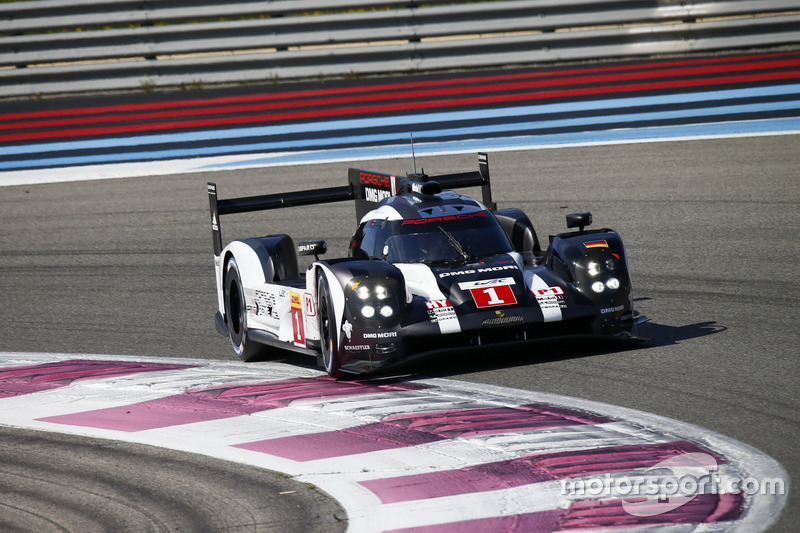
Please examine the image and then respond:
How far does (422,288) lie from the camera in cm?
745

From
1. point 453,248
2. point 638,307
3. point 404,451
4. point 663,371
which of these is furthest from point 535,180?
point 404,451

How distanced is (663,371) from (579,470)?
6.46ft

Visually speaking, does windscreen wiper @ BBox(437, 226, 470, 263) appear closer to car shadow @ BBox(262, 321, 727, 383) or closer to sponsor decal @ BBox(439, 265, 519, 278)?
sponsor decal @ BBox(439, 265, 519, 278)

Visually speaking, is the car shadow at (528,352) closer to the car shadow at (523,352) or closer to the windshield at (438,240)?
the car shadow at (523,352)

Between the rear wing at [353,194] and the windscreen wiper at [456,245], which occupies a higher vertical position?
the rear wing at [353,194]

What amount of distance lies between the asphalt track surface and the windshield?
0.74 meters

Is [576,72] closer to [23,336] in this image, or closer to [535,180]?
[535,180]

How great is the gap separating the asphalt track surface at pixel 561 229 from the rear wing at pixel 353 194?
3.22 ft

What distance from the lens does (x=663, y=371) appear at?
22.7 ft

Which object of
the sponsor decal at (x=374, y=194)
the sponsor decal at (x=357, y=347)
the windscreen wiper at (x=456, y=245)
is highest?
the sponsor decal at (x=374, y=194)

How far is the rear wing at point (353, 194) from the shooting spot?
31.1 feet

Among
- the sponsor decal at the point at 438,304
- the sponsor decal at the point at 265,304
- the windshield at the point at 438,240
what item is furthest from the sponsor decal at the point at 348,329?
the sponsor decal at the point at 265,304

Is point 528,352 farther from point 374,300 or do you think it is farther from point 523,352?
point 374,300

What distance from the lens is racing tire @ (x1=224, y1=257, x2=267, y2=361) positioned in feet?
28.0
